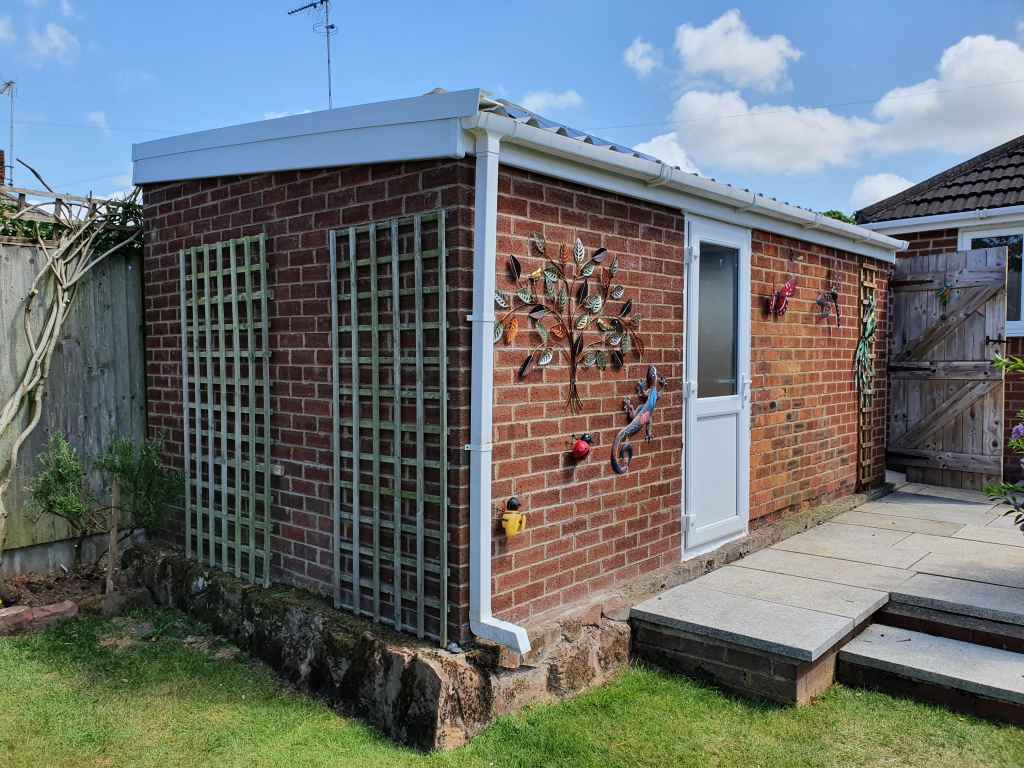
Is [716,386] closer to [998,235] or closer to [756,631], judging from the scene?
[756,631]

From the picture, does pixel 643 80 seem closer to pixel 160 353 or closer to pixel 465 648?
pixel 160 353

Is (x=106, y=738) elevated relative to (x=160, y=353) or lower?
lower

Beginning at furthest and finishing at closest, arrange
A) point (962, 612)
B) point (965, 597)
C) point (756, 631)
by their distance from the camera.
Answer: point (965, 597) < point (962, 612) < point (756, 631)

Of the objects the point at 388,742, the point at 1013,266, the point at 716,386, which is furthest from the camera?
the point at 1013,266

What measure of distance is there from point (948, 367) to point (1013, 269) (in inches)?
53.5

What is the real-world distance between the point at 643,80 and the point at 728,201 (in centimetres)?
912

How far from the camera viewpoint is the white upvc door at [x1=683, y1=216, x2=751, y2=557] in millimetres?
4945

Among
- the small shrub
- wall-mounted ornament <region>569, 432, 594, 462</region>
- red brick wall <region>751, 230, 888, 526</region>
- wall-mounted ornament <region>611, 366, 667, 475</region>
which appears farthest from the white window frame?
the small shrub

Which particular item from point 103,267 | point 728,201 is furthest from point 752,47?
point 103,267

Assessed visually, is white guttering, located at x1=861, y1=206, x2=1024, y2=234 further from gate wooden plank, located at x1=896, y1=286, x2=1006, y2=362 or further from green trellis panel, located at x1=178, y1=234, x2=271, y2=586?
green trellis panel, located at x1=178, y1=234, x2=271, y2=586

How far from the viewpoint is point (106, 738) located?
3387mm

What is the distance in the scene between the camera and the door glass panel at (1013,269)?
794 cm

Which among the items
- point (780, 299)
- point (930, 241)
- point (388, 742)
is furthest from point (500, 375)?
point (930, 241)

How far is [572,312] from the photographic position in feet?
13.1
